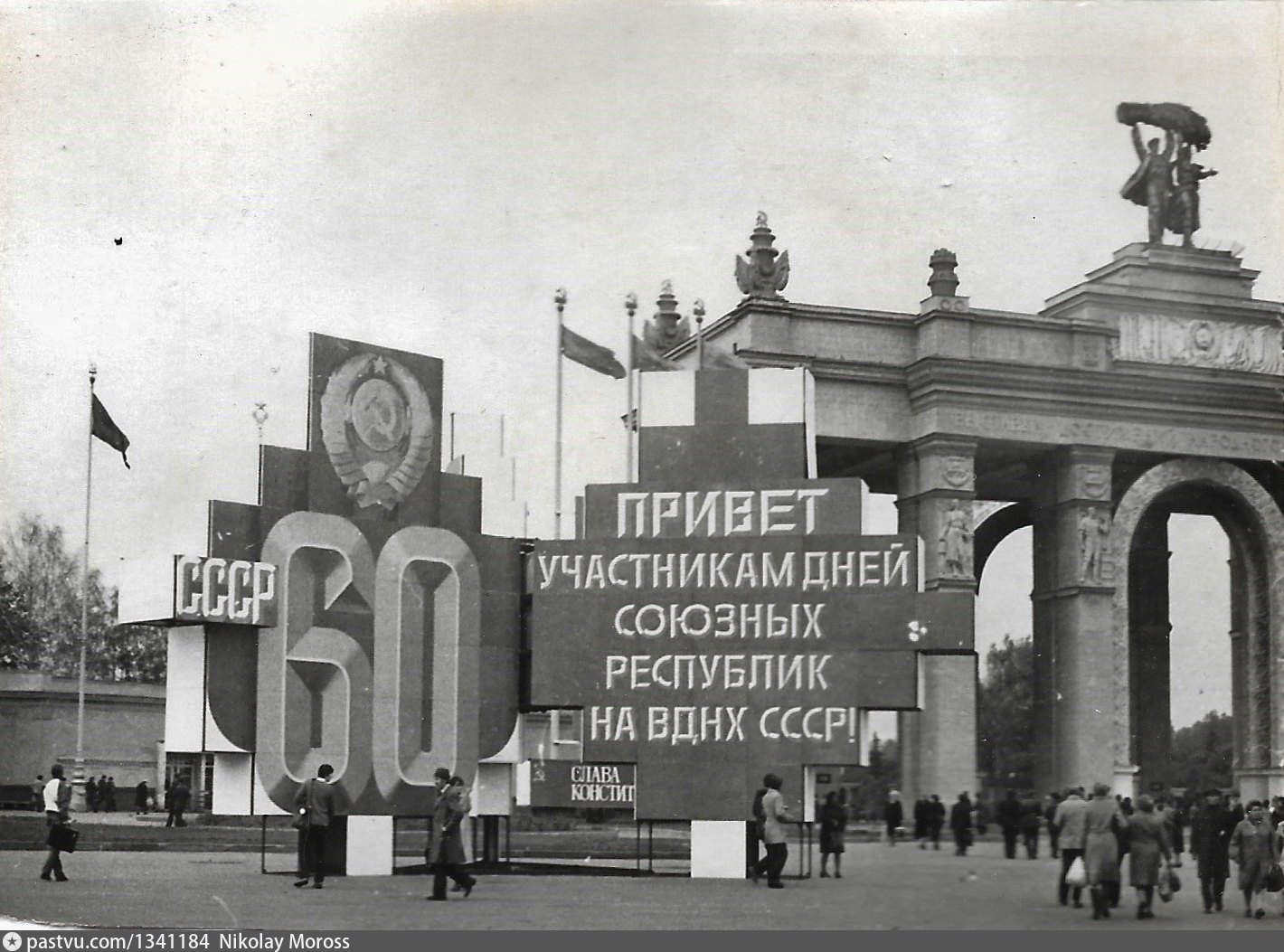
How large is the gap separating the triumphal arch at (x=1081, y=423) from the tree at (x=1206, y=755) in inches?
22.8

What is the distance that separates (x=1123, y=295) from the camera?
42594 millimetres

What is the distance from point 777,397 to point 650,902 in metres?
7.01

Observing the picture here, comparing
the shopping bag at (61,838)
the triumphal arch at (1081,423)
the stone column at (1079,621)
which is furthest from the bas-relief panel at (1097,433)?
the shopping bag at (61,838)

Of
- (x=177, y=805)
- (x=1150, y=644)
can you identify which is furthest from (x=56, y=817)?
(x=1150, y=644)

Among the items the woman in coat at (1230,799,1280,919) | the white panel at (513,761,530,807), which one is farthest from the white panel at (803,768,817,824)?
the white panel at (513,761,530,807)

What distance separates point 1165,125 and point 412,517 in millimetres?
17288

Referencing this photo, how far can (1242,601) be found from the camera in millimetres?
44281

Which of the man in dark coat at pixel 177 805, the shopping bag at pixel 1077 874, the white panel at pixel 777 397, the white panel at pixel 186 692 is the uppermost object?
the white panel at pixel 777 397

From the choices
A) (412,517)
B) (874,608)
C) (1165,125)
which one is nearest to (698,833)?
(874,608)

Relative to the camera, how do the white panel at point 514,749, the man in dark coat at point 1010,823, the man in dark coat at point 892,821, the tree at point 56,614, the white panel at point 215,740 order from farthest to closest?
the tree at point 56,614 < the white panel at point 514,749 < the white panel at point 215,740 < the man in dark coat at point 892,821 < the man in dark coat at point 1010,823

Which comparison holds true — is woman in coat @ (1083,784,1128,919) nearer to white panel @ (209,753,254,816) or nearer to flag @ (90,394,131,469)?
white panel @ (209,753,254,816)

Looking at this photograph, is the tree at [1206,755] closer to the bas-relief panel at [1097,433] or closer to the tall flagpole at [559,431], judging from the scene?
the bas-relief panel at [1097,433]

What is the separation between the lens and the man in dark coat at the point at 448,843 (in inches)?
870

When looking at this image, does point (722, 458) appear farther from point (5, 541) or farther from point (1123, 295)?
point (5, 541)
